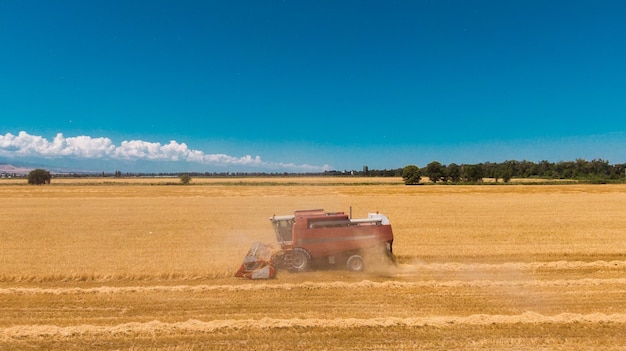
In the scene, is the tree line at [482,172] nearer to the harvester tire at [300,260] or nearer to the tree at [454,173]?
the tree at [454,173]

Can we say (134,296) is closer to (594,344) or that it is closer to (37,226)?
(594,344)

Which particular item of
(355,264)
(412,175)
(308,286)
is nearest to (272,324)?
(308,286)

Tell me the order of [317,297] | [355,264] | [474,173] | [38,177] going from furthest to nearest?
[474,173], [38,177], [355,264], [317,297]

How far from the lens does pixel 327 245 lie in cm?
1132

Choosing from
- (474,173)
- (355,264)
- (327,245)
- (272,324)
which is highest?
(474,173)

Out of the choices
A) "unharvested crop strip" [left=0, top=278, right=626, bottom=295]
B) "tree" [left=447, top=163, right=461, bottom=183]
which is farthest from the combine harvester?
"tree" [left=447, top=163, right=461, bottom=183]

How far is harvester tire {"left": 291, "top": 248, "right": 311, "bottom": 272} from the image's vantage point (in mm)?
11250

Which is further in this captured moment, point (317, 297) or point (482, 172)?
point (482, 172)

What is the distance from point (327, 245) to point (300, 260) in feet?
2.98

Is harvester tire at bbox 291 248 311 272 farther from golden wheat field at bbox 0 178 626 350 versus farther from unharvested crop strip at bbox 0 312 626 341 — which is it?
unharvested crop strip at bbox 0 312 626 341

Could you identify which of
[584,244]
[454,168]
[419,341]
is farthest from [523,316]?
[454,168]

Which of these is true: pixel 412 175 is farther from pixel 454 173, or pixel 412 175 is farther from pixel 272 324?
pixel 272 324

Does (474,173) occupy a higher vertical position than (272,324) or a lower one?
higher

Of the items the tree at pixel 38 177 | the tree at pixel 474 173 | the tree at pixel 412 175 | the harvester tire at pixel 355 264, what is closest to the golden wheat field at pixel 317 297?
the harvester tire at pixel 355 264
